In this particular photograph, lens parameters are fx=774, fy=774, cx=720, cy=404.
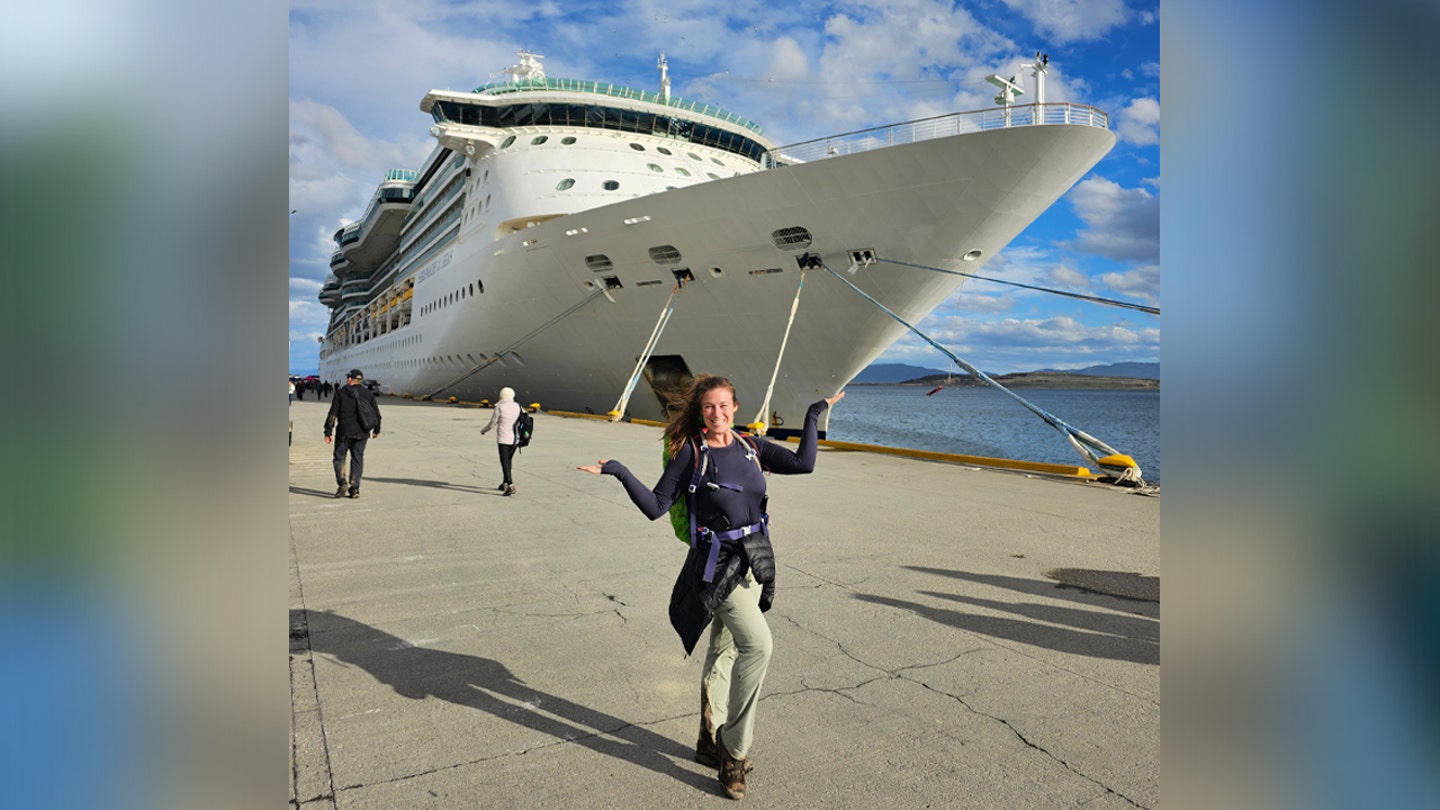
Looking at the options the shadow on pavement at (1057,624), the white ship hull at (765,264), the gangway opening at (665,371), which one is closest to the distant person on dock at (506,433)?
the shadow on pavement at (1057,624)

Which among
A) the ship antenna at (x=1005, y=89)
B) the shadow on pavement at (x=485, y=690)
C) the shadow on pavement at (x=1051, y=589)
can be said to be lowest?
the shadow on pavement at (x=485, y=690)

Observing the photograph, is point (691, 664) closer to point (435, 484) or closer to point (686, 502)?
point (686, 502)

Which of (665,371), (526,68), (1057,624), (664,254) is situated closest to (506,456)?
(1057,624)

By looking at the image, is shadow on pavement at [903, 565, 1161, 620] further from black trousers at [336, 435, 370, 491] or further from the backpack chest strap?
black trousers at [336, 435, 370, 491]

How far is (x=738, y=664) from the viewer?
2.64 metres

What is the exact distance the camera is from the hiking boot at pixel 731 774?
2.49m

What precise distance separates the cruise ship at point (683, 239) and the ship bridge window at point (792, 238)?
34 millimetres

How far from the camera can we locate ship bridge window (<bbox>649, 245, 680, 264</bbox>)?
1641 centimetres

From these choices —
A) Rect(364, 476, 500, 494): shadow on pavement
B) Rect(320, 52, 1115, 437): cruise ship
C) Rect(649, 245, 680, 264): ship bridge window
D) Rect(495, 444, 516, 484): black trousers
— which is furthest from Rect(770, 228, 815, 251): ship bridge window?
Rect(364, 476, 500, 494): shadow on pavement

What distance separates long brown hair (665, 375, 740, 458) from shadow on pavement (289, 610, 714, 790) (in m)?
1.08

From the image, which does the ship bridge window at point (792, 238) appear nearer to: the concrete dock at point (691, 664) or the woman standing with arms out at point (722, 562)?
the concrete dock at point (691, 664)
